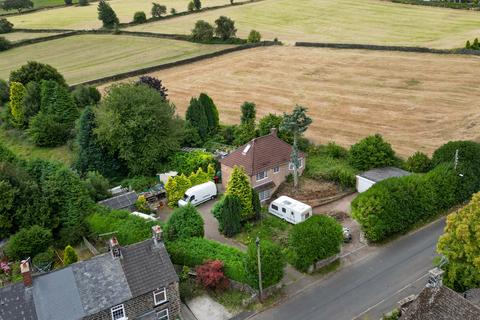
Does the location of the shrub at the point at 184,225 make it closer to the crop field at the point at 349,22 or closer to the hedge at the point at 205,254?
the hedge at the point at 205,254

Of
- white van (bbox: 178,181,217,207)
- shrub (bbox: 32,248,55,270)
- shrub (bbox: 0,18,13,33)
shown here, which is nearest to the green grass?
white van (bbox: 178,181,217,207)

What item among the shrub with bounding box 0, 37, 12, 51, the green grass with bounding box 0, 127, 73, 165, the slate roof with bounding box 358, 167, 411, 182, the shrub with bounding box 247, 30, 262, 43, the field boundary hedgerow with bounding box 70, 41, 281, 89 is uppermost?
the shrub with bounding box 0, 37, 12, 51

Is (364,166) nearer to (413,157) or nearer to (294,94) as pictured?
(413,157)

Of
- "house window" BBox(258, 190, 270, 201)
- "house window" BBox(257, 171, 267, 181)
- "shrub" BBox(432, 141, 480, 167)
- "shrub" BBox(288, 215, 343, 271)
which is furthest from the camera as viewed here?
"house window" BBox(257, 171, 267, 181)

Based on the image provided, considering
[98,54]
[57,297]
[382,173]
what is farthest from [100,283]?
[98,54]

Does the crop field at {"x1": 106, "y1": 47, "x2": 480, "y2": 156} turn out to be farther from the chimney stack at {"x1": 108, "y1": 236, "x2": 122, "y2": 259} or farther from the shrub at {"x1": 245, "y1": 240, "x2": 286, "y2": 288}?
the chimney stack at {"x1": 108, "y1": 236, "x2": 122, "y2": 259}

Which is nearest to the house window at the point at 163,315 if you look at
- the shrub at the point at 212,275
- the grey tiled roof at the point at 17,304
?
the shrub at the point at 212,275
